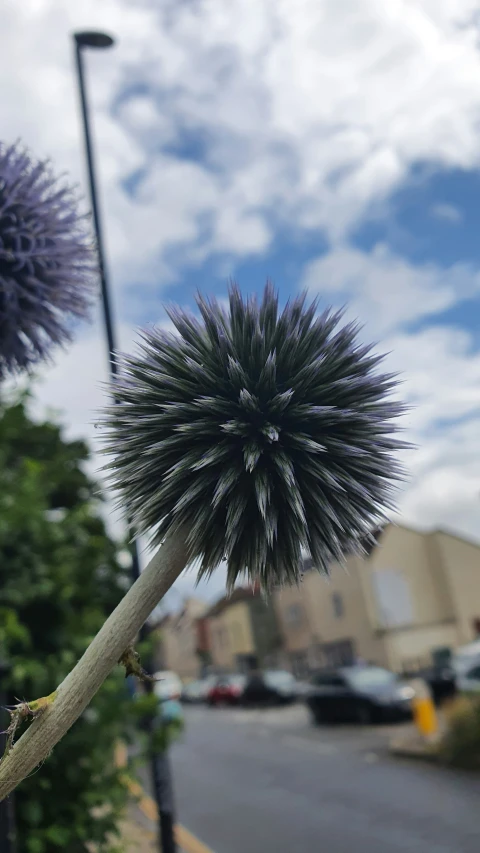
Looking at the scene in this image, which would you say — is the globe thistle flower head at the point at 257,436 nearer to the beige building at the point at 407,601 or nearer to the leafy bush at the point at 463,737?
the leafy bush at the point at 463,737

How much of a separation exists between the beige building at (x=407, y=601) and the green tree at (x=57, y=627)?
30777 millimetres

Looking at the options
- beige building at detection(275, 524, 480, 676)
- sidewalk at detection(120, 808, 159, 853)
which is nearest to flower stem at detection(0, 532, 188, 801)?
sidewalk at detection(120, 808, 159, 853)

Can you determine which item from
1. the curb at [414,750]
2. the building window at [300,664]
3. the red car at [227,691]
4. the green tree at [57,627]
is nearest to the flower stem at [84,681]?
the green tree at [57,627]

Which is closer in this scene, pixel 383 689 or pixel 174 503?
pixel 174 503

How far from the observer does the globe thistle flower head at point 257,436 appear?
5.30ft

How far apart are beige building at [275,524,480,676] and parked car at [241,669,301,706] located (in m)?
5.83

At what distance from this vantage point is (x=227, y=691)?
114ft

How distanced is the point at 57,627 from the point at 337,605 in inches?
1396

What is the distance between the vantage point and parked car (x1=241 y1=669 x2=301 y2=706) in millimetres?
29250

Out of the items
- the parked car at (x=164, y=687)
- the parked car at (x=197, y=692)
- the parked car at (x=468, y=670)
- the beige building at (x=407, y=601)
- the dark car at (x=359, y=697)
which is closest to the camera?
the parked car at (x=164, y=687)

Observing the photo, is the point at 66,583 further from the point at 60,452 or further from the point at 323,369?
the point at 323,369

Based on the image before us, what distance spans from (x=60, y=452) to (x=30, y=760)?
4931 mm

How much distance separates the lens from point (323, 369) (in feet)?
5.63

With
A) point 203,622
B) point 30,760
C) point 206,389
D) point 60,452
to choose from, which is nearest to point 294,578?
point 206,389
